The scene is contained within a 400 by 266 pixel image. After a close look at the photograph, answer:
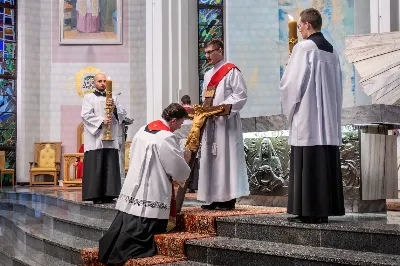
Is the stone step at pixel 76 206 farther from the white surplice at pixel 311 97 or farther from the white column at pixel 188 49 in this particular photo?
the white column at pixel 188 49

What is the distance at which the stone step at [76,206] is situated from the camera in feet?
25.0

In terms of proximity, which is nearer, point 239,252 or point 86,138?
point 239,252

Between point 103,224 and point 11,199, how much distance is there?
572 centimetres

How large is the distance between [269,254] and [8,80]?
42.7ft

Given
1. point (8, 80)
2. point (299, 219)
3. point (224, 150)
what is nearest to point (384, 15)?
point (224, 150)

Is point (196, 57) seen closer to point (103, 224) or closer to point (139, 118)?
point (139, 118)

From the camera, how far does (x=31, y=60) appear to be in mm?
16250

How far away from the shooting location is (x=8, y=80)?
16.3 meters

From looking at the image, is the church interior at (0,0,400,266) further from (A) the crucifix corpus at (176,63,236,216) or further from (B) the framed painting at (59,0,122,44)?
(A) the crucifix corpus at (176,63,236,216)

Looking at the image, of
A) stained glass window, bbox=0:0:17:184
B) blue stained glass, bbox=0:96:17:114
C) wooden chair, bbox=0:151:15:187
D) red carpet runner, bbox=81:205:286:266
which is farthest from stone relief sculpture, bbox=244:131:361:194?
blue stained glass, bbox=0:96:17:114

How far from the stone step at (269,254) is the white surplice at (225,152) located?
2.67 feet

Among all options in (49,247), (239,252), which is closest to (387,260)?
(239,252)

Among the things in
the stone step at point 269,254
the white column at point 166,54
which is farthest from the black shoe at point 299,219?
the white column at point 166,54

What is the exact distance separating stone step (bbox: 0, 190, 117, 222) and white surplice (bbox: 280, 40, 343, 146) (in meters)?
3.01
